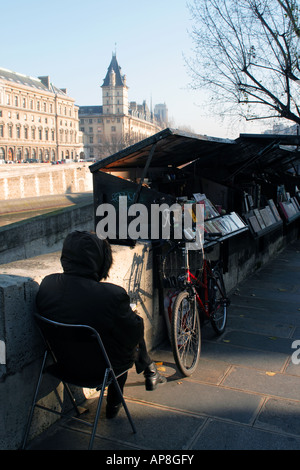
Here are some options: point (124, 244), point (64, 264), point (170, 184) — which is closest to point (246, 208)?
point (170, 184)

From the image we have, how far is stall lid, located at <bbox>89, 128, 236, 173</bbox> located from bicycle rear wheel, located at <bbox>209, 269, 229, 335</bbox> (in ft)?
5.20

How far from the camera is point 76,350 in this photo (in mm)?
2830

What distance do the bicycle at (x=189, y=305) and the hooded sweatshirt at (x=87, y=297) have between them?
103 cm

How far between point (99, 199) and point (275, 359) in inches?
115

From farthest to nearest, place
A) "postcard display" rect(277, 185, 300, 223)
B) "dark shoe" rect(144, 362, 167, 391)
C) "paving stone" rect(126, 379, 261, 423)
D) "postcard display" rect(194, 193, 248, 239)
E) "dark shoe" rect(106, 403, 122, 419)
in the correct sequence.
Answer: "postcard display" rect(277, 185, 300, 223), "postcard display" rect(194, 193, 248, 239), "dark shoe" rect(144, 362, 167, 391), "paving stone" rect(126, 379, 261, 423), "dark shoe" rect(106, 403, 122, 419)

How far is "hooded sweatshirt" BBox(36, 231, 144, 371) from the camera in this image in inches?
110

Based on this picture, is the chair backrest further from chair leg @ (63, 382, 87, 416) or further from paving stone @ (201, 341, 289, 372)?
paving stone @ (201, 341, 289, 372)

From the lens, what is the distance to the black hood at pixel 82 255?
2885 mm

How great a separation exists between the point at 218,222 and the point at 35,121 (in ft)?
359

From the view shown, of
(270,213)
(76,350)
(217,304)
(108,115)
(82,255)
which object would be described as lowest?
(217,304)

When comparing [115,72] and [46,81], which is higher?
[115,72]

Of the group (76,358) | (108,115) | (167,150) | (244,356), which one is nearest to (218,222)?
(167,150)

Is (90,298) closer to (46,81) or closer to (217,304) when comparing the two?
(217,304)

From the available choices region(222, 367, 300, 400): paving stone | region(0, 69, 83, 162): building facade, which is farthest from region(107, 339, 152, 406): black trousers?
region(0, 69, 83, 162): building facade
